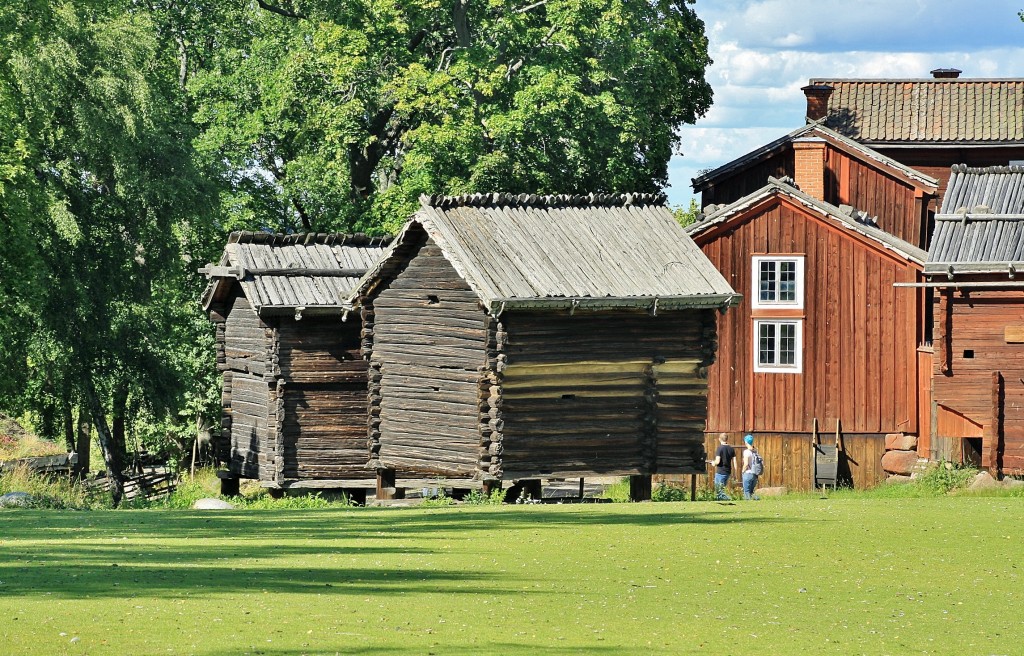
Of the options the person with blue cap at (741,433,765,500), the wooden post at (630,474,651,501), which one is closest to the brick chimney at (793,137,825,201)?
the person with blue cap at (741,433,765,500)

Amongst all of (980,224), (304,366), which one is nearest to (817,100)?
(980,224)

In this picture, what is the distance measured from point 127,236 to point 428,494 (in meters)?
15.9

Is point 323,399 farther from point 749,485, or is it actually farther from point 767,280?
point 767,280

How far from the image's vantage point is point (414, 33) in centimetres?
5125

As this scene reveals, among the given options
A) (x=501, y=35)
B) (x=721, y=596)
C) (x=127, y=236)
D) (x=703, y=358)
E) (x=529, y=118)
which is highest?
(x=501, y=35)

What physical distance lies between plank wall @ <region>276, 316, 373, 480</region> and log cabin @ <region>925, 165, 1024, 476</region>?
13.5 metres

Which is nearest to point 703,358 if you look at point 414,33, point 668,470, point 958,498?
point 668,470

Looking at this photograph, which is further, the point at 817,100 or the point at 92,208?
the point at 817,100

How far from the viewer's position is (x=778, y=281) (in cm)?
4194

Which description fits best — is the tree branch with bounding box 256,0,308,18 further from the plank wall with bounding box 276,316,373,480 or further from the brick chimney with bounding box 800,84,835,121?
the plank wall with bounding box 276,316,373,480

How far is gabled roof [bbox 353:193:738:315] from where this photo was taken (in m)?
30.8

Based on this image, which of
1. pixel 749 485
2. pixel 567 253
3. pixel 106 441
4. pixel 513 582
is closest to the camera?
pixel 513 582

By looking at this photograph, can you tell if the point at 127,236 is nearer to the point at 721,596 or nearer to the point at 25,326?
the point at 25,326

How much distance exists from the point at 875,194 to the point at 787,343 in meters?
9.22
